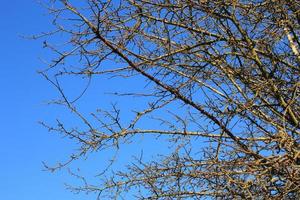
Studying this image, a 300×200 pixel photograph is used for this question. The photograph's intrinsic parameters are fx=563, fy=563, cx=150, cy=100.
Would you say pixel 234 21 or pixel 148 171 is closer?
pixel 234 21

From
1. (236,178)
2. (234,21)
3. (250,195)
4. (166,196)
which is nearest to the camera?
(250,195)

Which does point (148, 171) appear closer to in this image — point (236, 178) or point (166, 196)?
point (166, 196)

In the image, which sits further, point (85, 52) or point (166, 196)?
point (166, 196)

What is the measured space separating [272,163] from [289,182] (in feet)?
0.74

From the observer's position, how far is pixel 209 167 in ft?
17.3

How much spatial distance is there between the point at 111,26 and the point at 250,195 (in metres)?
2.12

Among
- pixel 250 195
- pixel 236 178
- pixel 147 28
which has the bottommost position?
pixel 250 195

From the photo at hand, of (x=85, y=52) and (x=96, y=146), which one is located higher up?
(x=85, y=52)

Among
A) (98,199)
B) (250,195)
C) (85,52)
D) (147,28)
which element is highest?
(147,28)

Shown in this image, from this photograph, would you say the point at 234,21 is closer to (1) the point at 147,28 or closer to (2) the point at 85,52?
(1) the point at 147,28

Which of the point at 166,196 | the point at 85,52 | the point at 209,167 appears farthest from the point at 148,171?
the point at 85,52

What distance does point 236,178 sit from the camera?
5.13 meters

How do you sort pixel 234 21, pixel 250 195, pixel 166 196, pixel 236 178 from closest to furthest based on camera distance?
1. pixel 250 195
2. pixel 236 178
3. pixel 234 21
4. pixel 166 196

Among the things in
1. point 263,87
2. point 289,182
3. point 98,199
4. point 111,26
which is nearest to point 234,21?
point 263,87
